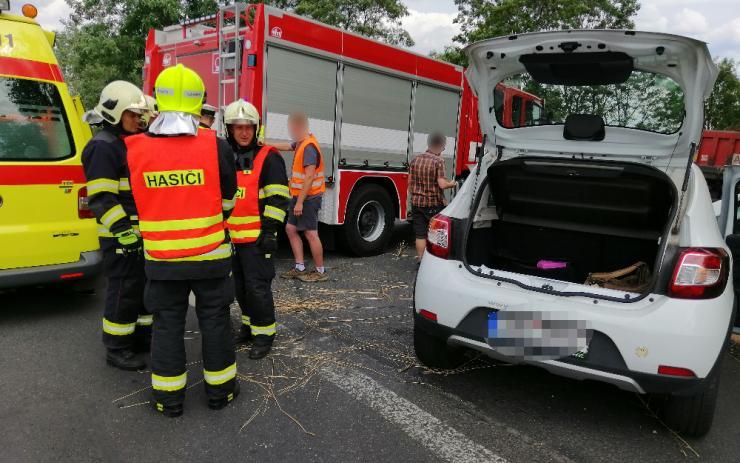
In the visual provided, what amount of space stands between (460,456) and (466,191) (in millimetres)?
1597

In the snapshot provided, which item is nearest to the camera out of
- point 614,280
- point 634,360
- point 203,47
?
point 634,360

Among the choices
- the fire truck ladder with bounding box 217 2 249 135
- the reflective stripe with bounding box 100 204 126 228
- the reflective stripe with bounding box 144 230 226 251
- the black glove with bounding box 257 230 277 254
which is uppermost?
the fire truck ladder with bounding box 217 2 249 135

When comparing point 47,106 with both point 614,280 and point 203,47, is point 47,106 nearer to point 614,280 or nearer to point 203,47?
point 203,47

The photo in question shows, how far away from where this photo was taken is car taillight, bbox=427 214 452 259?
320 centimetres

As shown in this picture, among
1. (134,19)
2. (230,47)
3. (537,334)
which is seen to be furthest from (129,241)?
(134,19)

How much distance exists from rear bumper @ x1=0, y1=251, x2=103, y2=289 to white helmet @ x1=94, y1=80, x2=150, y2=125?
1.27 metres

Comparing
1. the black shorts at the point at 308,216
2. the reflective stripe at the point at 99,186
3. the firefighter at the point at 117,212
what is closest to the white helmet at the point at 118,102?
the firefighter at the point at 117,212

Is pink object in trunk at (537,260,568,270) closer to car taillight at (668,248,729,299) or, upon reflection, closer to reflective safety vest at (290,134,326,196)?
car taillight at (668,248,729,299)

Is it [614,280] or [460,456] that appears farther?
[614,280]

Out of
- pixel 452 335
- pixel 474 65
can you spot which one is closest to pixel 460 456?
pixel 452 335

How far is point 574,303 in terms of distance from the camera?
8.75 ft

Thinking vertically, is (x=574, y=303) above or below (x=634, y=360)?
above

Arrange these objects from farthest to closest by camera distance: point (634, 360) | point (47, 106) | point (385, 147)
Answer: point (385, 147) < point (47, 106) < point (634, 360)

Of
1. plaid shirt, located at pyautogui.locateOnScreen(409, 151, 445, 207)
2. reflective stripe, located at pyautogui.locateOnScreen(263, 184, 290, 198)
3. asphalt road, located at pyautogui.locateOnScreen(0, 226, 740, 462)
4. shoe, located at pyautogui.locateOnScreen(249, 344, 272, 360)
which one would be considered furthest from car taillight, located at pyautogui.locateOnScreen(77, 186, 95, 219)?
plaid shirt, located at pyautogui.locateOnScreen(409, 151, 445, 207)
